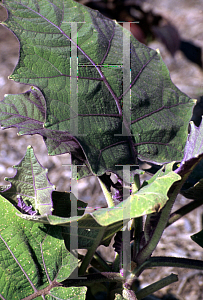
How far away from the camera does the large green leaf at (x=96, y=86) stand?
1.39ft

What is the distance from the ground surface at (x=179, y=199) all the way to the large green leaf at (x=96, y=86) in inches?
19.3

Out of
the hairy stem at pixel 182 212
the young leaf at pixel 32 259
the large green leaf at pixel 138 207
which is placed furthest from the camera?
the hairy stem at pixel 182 212

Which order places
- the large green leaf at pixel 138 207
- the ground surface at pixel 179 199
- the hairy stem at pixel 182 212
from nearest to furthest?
the large green leaf at pixel 138 207
the hairy stem at pixel 182 212
the ground surface at pixel 179 199

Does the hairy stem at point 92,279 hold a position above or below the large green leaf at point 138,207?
below

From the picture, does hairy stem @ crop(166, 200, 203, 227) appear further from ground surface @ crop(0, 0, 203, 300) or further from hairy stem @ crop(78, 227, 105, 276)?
ground surface @ crop(0, 0, 203, 300)

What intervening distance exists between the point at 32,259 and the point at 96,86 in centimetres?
29

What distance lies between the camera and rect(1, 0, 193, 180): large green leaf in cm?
42

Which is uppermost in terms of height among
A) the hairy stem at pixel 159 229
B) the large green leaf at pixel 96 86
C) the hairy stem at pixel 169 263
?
the large green leaf at pixel 96 86

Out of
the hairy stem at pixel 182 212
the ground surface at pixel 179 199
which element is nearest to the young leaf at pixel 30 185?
the hairy stem at pixel 182 212

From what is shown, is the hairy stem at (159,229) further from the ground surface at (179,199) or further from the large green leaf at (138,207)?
the ground surface at (179,199)

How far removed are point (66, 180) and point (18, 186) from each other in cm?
89

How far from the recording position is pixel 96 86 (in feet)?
1.55

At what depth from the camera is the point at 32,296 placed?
42 cm

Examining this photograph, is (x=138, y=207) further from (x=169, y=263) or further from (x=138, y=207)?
(x=169, y=263)
